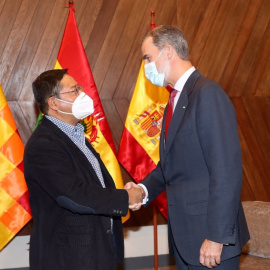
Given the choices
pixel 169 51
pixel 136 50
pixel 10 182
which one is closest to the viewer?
pixel 169 51

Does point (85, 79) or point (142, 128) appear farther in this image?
point (142, 128)

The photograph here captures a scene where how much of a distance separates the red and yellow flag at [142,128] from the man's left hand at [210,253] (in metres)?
2.16

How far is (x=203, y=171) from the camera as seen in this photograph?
7.25ft

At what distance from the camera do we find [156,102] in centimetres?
427

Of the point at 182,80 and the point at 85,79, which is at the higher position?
the point at 182,80

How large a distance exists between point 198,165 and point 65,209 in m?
0.66

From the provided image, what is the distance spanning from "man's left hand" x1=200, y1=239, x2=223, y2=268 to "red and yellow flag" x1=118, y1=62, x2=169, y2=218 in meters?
2.16

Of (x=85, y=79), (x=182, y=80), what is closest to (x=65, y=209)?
(x=182, y=80)

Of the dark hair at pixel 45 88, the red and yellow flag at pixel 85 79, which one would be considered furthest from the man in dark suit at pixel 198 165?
the red and yellow flag at pixel 85 79

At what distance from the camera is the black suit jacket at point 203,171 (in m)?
2.09

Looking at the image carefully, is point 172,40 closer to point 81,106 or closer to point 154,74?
point 154,74

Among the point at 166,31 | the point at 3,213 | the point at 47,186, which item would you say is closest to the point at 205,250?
the point at 47,186

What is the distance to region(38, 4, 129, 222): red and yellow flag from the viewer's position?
4016 millimetres

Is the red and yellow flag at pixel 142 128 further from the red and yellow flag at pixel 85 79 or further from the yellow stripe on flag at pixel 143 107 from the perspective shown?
the red and yellow flag at pixel 85 79
